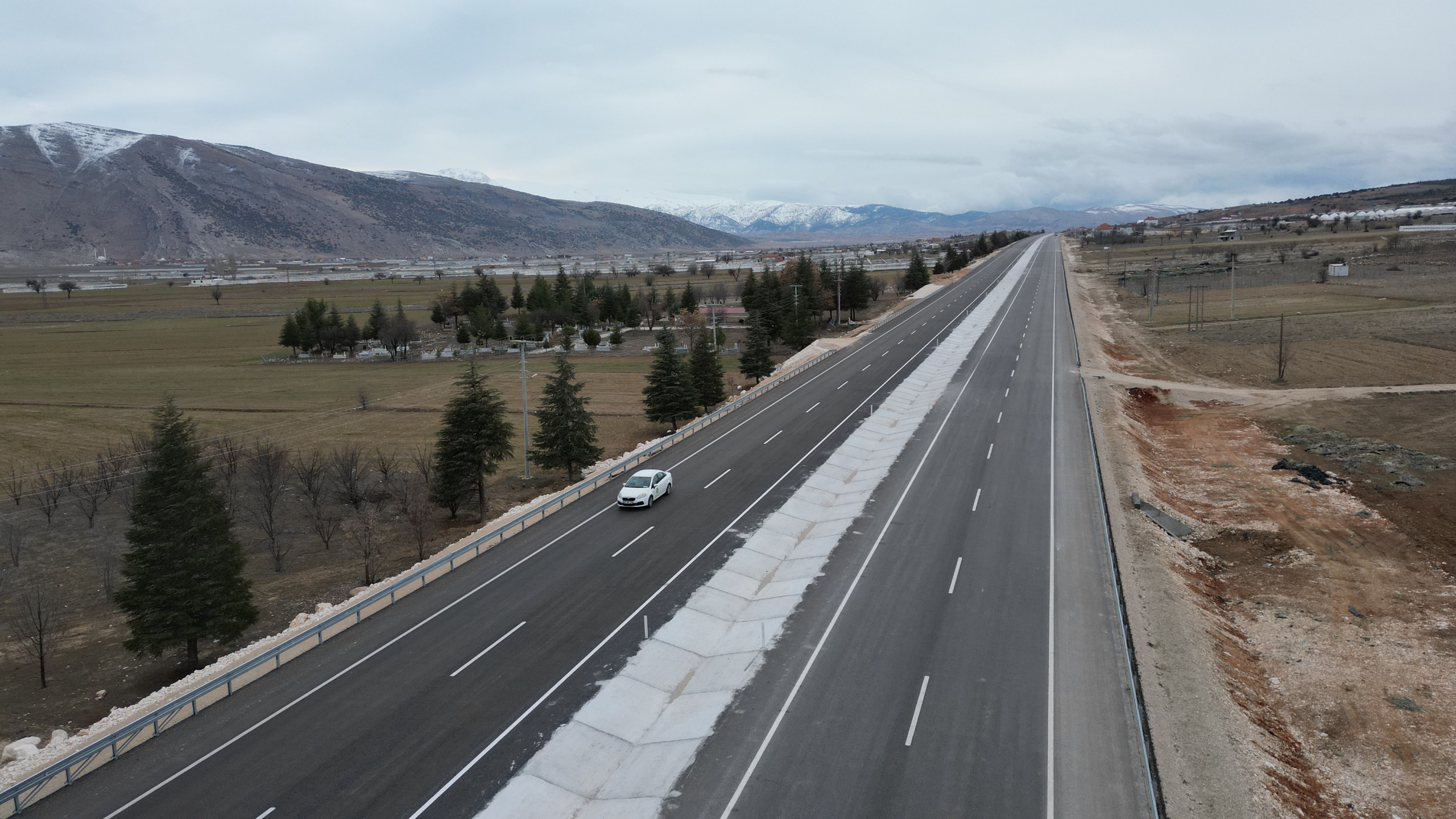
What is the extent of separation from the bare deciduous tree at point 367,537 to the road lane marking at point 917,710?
2047cm

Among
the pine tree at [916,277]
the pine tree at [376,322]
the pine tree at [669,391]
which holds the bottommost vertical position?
the pine tree at [669,391]

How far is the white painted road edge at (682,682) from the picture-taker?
14234 millimetres

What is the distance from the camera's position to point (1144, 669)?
18312 mm

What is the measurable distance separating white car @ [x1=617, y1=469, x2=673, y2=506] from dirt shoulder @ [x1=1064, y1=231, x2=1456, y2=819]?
17.0 m

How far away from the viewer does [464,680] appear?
18.1 m

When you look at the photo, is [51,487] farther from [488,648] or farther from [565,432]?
[488,648]

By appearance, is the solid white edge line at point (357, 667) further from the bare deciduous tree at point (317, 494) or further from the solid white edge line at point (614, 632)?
the bare deciduous tree at point (317, 494)

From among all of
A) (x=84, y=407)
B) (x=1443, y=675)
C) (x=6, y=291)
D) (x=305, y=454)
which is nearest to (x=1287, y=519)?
(x=1443, y=675)

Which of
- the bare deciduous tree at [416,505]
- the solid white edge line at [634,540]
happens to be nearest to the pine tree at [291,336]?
the bare deciduous tree at [416,505]

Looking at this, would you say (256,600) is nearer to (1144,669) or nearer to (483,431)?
(483,431)

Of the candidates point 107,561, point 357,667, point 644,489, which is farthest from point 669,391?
point 357,667

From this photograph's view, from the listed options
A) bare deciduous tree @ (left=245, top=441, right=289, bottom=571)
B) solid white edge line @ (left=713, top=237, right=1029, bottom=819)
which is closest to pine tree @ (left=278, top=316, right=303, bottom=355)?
bare deciduous tree @ (left=245, top=441, right=289, bottom=571)

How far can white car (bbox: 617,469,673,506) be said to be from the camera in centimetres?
3027

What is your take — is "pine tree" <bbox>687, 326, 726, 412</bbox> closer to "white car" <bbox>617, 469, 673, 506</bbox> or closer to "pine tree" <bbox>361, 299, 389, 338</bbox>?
"white car" <bbox>617, 469, 673, 506</bbox>
